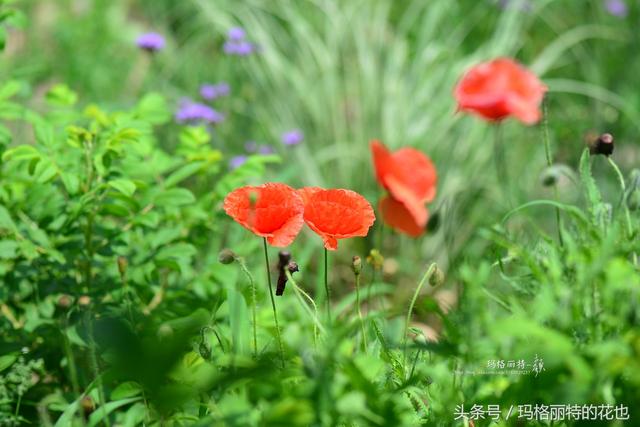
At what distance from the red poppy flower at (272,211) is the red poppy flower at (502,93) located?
803 mm

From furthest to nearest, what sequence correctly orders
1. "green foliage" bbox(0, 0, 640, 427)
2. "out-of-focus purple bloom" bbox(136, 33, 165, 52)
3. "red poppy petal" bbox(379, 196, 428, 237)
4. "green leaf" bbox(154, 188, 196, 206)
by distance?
"out-of-focus purple bloom" bbox(136, 33, 165, 52) < "red poppy petal" bbox(379, 196, 428, 237) < "green leaf" bbox(154, 188, 196, 206) < "green foliage" bbox(0, 0, 640, 427)

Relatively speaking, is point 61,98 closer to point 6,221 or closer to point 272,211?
point 6,221

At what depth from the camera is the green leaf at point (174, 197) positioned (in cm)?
173

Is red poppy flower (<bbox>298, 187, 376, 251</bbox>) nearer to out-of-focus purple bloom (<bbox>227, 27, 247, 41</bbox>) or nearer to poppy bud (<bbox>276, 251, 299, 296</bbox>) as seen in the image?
poppy bud (<bbox>276, 251, 299, 296</bbox>)

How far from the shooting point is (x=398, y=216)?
2145 millimetres

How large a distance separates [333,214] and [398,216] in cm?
79

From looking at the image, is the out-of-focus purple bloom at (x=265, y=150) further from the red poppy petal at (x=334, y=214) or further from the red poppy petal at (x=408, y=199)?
the red poppy petal at (x=334, y=214)

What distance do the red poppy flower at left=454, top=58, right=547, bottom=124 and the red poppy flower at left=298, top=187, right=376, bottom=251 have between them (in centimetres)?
74

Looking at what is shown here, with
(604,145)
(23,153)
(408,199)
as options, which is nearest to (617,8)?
(408,199)

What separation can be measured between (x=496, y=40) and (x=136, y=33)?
2193 millimetres

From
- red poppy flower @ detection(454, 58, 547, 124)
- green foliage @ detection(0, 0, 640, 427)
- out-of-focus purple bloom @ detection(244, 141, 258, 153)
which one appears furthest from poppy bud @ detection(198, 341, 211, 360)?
out-of-focus purple bloom @ detection(244, 141, 258, 153)

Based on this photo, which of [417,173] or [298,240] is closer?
[417,173]

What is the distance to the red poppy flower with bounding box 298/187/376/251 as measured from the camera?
1371mm

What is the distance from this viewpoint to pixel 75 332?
1632 millimetres
